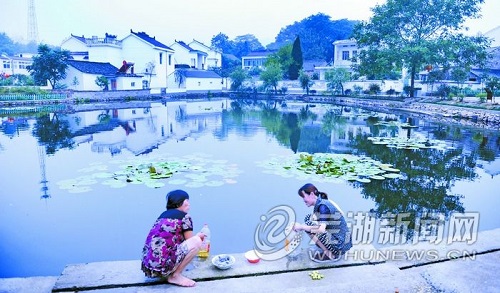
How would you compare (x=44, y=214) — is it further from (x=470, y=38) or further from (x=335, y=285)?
(x=470, y=38)

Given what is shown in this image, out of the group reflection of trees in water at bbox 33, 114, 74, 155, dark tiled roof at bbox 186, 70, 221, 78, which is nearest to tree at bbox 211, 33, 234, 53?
dark tiled roof at bbox 186, 70, 221, 78

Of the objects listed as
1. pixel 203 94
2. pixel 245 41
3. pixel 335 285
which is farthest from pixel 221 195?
pixel 245 41

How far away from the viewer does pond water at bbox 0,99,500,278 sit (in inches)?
198

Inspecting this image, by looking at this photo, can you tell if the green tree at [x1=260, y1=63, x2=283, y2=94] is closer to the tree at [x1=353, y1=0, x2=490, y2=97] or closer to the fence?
the tree at [x1=353, y1=0, x2=490, y2=97]

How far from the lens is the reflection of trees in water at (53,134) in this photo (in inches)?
437

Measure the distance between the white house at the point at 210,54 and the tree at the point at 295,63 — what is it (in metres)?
14.5

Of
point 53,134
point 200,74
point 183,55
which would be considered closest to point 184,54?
point 183,55

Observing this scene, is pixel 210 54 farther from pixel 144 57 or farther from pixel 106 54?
pixel 106 54

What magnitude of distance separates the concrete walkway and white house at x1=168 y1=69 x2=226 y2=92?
35.3 m

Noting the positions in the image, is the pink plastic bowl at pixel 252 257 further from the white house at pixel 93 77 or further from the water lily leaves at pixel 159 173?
the white house at pixel 93 77

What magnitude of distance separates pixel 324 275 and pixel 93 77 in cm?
3083

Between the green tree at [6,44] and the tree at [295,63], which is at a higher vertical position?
the green tree at [6,44]

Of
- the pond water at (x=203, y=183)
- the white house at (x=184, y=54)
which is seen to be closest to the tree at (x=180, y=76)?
the white house at (x=184, y=54)

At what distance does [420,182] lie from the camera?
7.43 meters
